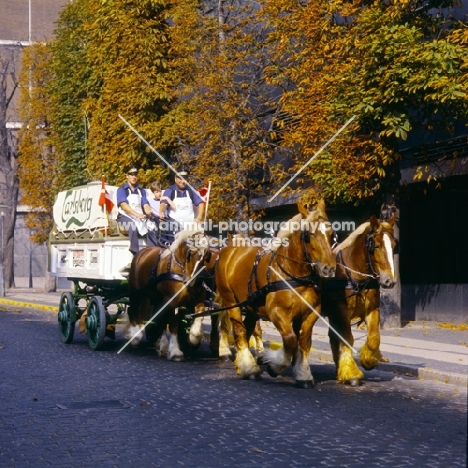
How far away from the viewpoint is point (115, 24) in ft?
107

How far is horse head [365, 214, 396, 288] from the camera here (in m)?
14.0

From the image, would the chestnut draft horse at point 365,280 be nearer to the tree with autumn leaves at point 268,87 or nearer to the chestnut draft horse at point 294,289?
the chestnut draft horse at point 294,289

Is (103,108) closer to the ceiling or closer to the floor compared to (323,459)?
closer to the ceiling

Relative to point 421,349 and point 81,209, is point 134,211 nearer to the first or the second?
point 81,209

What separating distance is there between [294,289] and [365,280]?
1187 millimetres

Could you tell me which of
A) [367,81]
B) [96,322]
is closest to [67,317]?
[96,322]

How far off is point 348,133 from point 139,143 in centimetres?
1199

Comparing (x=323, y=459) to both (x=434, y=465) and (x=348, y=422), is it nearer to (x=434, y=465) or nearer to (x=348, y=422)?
(x=434, y=465)

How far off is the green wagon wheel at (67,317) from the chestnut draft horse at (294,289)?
5.92 metres

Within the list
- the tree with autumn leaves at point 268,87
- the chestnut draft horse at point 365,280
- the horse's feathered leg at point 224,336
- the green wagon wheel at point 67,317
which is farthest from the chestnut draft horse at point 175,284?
the tree with autumn leaves at point 268,87

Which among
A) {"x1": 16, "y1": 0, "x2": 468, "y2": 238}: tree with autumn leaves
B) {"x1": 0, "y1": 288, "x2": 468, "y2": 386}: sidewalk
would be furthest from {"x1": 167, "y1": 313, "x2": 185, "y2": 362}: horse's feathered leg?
{"x1": 16, "y1": 0, "x2": 468, "y2": 238}: tree with autumn leaves

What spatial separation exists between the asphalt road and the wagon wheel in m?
1.61

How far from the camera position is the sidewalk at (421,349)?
15.0m

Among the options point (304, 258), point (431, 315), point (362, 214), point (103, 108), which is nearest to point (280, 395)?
point (304, 258)
